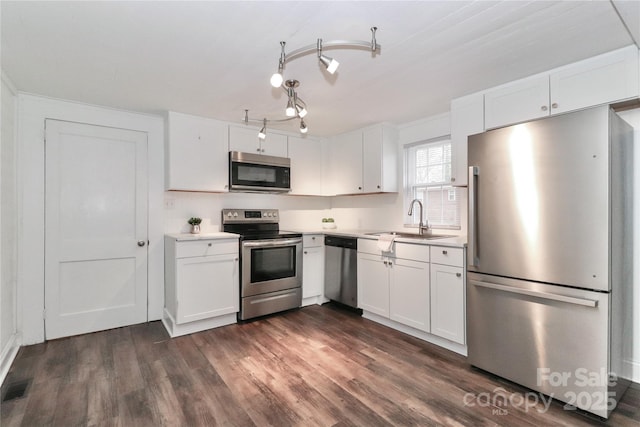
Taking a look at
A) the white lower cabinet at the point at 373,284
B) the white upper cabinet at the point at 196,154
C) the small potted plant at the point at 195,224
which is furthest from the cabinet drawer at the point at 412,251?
the small potted plant at the point at 195,224

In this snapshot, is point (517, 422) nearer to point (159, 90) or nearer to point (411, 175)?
point (411, 175)

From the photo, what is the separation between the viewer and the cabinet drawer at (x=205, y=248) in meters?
3.03

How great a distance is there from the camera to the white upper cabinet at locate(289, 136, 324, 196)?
4.14 meters

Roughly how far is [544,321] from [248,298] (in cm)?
263

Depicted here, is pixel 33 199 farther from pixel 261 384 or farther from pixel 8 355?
pixel 261 384

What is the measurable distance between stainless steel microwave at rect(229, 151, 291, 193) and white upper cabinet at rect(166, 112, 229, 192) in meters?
0.10

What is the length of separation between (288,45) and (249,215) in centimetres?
239

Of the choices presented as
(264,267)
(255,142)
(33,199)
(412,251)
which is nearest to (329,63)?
(412,251)

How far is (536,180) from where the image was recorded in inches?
78.3

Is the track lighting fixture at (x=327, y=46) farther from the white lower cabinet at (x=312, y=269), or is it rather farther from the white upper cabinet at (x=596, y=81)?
the white lower cabinet at (x=312, y=269)

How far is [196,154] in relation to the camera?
3.39 metres

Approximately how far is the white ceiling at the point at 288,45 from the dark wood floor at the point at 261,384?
226 cm

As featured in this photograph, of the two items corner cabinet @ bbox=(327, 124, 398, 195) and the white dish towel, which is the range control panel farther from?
the white dish towel

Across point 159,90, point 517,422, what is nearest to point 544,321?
point 517,422
